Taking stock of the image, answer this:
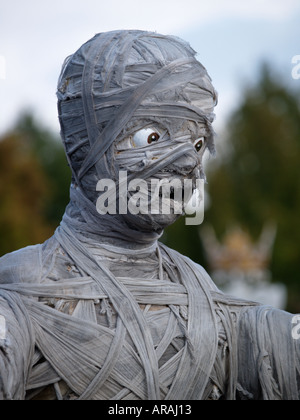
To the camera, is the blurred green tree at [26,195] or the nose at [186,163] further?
the blurred green tree at [26,195]

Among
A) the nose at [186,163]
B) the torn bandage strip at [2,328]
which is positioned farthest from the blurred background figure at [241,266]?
the torn bandage strip at [2,328]

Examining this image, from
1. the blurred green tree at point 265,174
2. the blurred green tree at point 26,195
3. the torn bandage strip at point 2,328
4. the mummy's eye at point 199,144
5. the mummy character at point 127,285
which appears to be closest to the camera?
the torn bandage strip at point 2,328

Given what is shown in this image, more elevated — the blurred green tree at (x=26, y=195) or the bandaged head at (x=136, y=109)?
the bandaged head at (x=136, y=109)

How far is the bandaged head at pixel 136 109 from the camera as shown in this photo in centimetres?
366

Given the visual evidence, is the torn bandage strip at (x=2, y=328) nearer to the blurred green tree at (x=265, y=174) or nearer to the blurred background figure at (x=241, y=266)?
the blurred background figure at (x=241, y=266)

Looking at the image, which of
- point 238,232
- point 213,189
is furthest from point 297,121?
point 238,232

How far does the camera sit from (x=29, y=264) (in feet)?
12.3

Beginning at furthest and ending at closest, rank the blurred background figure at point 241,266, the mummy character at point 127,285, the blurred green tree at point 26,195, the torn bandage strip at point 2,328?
the blurred background figure at point 241,266
the blurred green tree at point 26,195
the mummy character at point 127,285
the torn bandage strip at point 2,328

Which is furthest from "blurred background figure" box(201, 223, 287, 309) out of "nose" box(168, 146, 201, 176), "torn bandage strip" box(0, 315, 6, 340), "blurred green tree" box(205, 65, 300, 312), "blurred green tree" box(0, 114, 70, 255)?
"torn bandage strip" box(0, 315, 6, 340)

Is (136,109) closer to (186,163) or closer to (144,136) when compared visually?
(144,136)

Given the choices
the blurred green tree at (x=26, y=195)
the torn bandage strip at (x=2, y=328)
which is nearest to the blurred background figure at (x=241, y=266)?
the blurred green tree at (x=26, y=195)

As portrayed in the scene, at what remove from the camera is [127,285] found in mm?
3773
